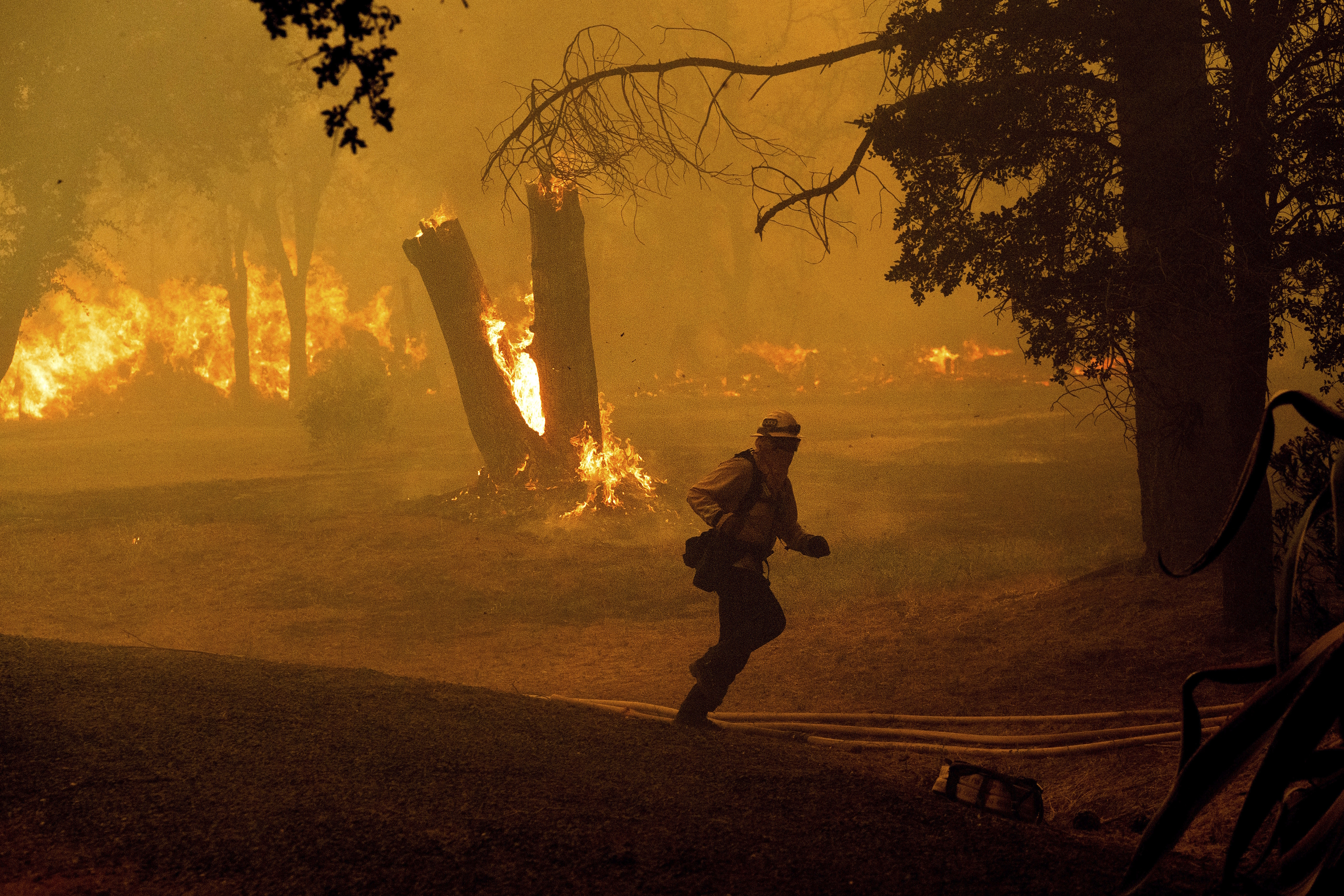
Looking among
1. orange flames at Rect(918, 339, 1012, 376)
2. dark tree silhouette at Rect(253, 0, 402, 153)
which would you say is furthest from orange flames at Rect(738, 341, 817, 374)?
dark tree silhouette at Rect(253, 0, 402, 153)

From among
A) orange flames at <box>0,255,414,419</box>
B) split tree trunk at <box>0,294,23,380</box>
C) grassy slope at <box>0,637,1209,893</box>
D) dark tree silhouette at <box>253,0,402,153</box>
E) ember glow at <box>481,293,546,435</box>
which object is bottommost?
grassy slope at <box>0,637,1209,893</box>

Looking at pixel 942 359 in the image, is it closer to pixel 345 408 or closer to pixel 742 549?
pixel 345 408

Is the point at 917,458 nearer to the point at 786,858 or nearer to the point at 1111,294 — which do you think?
the point at 1111,294

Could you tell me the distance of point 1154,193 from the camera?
6879 mm

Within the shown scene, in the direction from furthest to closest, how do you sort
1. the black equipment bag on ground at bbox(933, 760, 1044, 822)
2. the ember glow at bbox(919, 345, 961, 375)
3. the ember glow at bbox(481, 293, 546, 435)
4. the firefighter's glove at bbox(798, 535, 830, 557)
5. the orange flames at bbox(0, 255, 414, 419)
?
1. the orange flames at bbox(0, 255, 414, 419)
2. the ember glow at bbox(919, 345, 961, 375)
3. the ember glow at bbox(481, 293, 546, 435)
4. the firefighter's glove at bbox(798, 535, 830, 557)
5. the black equipment bag on ground at bbox(933, 760, 1044, 822)

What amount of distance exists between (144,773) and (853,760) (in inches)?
142

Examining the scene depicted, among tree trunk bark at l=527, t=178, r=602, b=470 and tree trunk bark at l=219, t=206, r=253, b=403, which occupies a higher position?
tree trunk bark at l=219, t=206, r=253, b=403

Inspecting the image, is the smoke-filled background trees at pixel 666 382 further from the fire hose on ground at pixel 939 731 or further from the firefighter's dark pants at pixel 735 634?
the firefighter's dark pants at pixel 735 634

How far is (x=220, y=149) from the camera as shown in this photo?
22.5 meters

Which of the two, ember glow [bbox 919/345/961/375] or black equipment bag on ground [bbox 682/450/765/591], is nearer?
black equipment bag on ground [bbox 682/450/765/591]

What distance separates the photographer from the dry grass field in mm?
7691

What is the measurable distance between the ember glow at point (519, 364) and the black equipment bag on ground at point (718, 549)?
10.0 m

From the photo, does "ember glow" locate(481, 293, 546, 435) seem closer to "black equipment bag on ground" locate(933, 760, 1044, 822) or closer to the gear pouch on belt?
the gear pouch on belt

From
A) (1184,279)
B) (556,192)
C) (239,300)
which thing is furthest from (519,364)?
(239,300)
